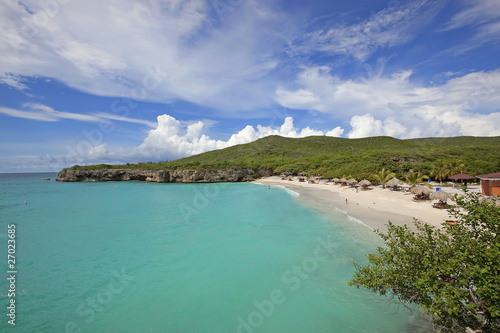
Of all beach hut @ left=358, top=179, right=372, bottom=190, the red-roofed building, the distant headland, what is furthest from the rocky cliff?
the red-roofed building

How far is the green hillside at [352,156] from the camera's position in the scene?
50344mm

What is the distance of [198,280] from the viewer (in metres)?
10.9

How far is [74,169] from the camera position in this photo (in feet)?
280

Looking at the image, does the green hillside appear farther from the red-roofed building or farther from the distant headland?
the red-roofed building

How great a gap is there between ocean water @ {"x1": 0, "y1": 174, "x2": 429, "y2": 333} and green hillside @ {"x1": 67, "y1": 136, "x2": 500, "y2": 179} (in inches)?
1348

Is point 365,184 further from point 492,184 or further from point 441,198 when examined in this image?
point 441,198

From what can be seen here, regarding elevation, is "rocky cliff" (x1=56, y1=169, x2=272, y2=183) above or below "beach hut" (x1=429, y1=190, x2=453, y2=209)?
above

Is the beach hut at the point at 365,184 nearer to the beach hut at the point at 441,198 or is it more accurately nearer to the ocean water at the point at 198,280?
the beach hut at the point at 441,198

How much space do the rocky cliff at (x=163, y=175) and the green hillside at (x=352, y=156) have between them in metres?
3.87

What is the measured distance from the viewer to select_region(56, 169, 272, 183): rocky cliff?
74.4m

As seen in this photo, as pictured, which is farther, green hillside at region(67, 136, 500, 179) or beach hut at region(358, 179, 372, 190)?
green hillside at region(67, 136, 500, 179)

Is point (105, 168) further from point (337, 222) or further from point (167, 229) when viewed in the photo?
point (337, 222)

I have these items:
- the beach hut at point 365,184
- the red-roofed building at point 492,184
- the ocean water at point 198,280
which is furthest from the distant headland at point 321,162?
the ocean water at point 198,280

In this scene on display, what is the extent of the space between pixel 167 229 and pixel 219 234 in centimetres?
514
